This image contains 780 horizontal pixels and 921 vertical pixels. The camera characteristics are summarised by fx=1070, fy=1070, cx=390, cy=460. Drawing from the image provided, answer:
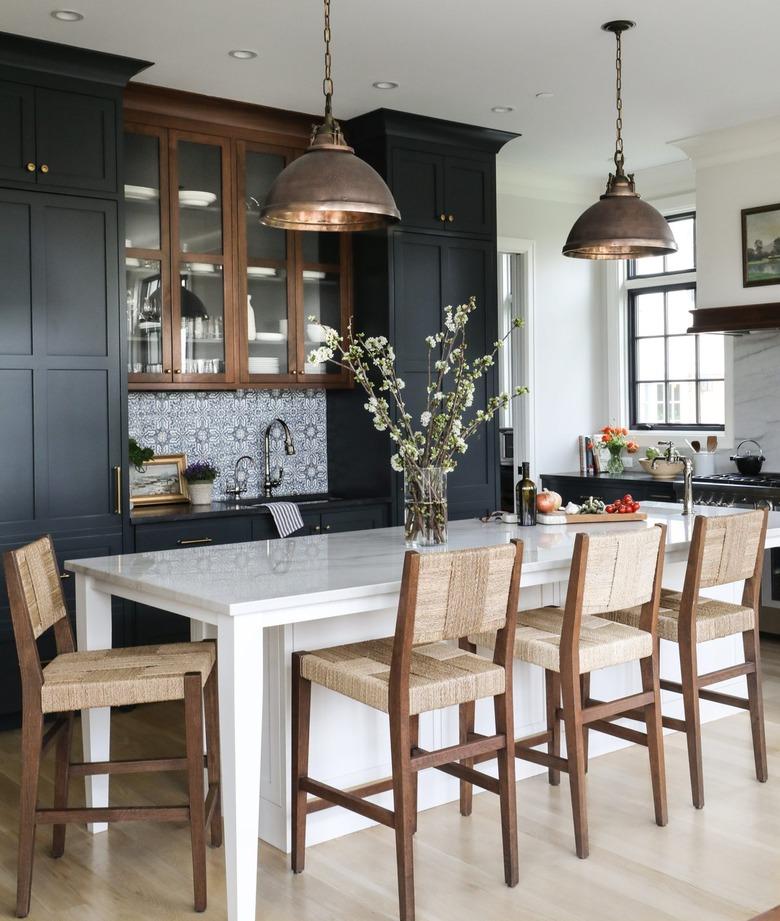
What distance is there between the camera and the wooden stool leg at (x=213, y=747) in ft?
10.5

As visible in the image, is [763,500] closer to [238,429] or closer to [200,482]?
[238,429]

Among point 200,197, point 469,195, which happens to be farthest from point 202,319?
point 469,195

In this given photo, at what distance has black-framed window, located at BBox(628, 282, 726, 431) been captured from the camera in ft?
22.9

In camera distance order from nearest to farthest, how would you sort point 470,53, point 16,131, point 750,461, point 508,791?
point 508,791, point 16,131, point 470,53, point 750,461

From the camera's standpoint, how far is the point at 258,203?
5414 millimetres

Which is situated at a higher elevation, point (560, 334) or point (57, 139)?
point (57, 139)

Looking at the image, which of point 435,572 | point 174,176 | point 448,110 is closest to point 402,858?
point 435,572

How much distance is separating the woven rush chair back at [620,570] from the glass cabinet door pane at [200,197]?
2867 millimetres

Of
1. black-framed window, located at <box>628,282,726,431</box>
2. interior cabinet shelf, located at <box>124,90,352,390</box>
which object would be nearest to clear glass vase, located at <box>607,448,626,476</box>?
black-framed window, located at <box>628,282,726,431</box>

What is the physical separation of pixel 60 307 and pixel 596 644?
106 inches

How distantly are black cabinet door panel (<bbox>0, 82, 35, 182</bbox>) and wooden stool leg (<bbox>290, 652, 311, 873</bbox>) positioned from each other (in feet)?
8.33

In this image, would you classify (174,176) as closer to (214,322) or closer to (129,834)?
(214,322)

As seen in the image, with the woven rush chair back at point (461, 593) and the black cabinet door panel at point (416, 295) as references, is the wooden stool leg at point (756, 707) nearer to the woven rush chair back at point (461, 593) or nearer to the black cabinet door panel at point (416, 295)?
the woven rush chair back at point (461, 593)

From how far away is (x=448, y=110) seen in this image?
5504mm
